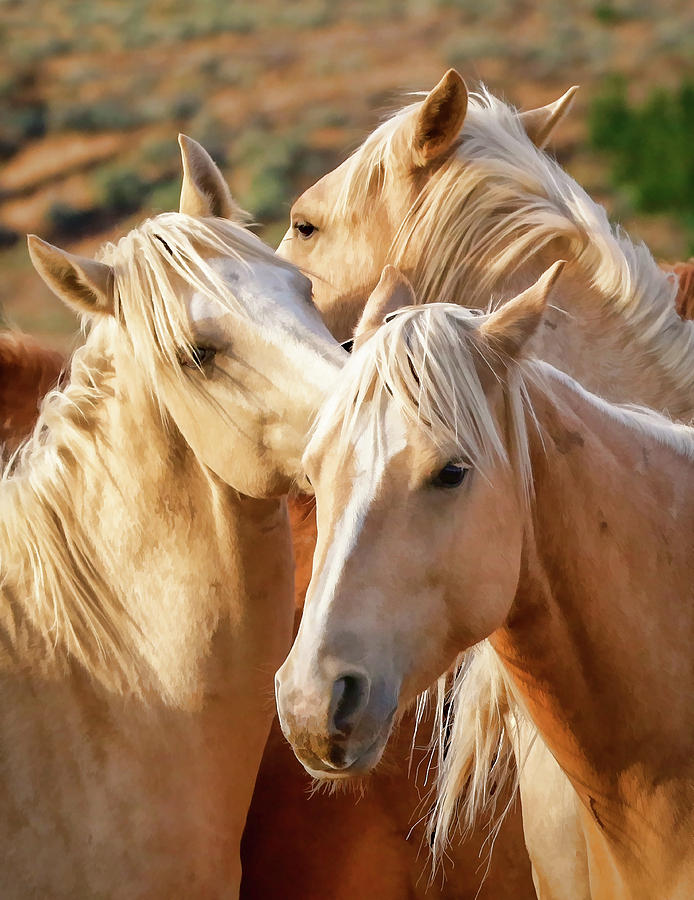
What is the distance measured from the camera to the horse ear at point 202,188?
8.20 feet

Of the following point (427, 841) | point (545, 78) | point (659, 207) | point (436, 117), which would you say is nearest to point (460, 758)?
point (427, 841)

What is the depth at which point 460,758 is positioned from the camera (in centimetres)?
225

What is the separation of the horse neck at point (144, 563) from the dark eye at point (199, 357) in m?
0.15

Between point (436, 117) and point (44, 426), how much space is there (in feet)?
3.93

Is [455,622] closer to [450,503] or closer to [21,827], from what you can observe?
[450,503]

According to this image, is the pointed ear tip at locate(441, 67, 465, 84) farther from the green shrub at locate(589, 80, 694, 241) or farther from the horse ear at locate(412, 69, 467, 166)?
the green shrub at locate(589, 80, 694, 241)

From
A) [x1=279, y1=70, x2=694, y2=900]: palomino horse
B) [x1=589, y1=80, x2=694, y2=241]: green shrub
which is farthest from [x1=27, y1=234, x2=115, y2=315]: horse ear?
[x1=589, y1=80, x2=694, y2=241]: green shrub

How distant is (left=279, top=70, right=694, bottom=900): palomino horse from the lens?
251 cm

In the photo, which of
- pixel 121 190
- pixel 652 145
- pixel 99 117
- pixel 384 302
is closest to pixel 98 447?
pixel 384 302

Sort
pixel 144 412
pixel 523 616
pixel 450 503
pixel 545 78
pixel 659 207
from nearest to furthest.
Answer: pixel 450 503, pixel 523 616, pixel 144 412, pixel 659 207, pixel 545 78

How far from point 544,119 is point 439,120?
1.52ft

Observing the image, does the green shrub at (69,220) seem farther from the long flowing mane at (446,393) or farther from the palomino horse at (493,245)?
the long flowing mane at (446,393)

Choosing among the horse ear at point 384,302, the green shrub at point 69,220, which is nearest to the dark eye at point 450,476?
the horse ear at point 384,302

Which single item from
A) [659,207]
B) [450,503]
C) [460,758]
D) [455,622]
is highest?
[450,503]
